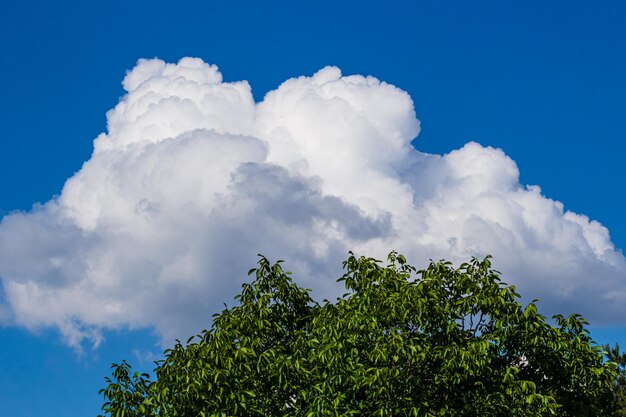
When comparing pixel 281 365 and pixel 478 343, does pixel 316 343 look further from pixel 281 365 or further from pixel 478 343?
pixel 478 343

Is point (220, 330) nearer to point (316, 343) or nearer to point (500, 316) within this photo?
point (316, 343)

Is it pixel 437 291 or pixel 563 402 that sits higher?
pixel 437 291

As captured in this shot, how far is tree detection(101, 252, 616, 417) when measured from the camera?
21875 millimetres

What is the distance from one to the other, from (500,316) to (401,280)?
3087 millimetres

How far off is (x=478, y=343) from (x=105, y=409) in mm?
9738

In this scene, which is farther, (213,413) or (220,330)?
(220,330)

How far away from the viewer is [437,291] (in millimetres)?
24719

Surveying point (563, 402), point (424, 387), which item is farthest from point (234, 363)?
point (563, 402)

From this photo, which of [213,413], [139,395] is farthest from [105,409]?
[213,413]

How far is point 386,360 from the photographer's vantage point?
71.9 feet

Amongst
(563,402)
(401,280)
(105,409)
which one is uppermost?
(401,280)

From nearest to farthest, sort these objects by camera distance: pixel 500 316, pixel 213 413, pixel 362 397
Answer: pixel 213 413 < pixel 362 397 < pixel 500 316

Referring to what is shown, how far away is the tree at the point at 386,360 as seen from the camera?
→ 21875 millimetres

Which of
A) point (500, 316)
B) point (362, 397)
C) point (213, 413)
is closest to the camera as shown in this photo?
point (213, 413)
